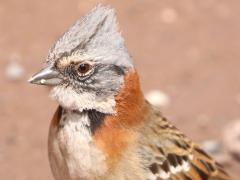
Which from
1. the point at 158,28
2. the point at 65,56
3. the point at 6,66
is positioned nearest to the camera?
the point at 65,56

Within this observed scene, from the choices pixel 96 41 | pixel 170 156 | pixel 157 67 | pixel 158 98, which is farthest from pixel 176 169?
pixel 157 67

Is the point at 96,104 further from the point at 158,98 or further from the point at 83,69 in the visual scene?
the point at 158,98

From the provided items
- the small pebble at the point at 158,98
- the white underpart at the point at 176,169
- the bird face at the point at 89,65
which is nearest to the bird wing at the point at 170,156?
the white underpart at the point at 176,169

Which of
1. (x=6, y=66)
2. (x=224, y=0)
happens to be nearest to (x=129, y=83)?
(x=6, y=66)

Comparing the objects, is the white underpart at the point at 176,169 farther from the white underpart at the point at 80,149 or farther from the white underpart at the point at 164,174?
the white underpart at the point at 80,149

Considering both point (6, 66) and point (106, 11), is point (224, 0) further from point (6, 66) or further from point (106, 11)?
point (106, 11)

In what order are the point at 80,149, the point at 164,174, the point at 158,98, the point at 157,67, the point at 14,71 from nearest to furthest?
1. the point at 80,149
2. the point at 164,174
3. the point at 158,98
4. the point at 14,71
5. the point at 157,67
